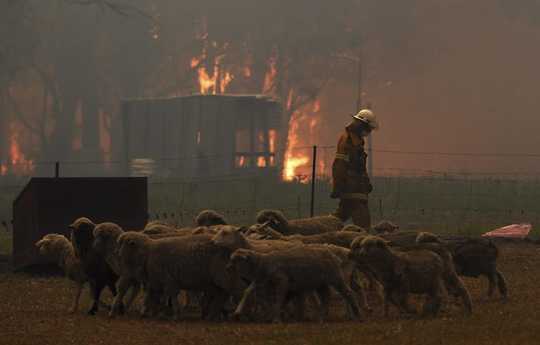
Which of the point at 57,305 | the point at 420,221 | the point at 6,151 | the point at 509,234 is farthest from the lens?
the point at 6,151

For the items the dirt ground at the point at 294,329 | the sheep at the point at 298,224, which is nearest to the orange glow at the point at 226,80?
the sheep at the point at 298,224

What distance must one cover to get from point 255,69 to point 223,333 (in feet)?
222

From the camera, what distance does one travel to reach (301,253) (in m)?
13.3

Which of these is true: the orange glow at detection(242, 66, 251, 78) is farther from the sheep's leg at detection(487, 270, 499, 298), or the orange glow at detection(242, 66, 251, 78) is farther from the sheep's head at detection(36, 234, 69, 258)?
the sheep's leg at detection(487, 270, 499, 298)

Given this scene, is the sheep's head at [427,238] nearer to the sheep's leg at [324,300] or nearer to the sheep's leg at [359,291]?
the sheep's leg at [359,291]

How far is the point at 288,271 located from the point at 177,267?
4.42 ft

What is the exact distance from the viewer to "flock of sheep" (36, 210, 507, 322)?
13.2 metres

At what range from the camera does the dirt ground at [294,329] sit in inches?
467

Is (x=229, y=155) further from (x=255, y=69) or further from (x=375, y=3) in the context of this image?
(x=375, y=3)

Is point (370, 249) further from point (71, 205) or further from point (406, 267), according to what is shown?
point (71, 205)

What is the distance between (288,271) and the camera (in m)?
13.1

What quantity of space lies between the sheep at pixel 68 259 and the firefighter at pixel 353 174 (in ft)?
15.0

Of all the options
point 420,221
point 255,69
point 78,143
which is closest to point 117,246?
point 420,221

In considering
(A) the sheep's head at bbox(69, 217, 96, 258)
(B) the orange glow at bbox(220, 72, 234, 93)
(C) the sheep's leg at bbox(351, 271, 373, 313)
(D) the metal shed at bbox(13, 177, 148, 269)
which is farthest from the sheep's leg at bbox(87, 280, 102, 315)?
(B) the orange glow at bbox(220, 72, 234, 93)
